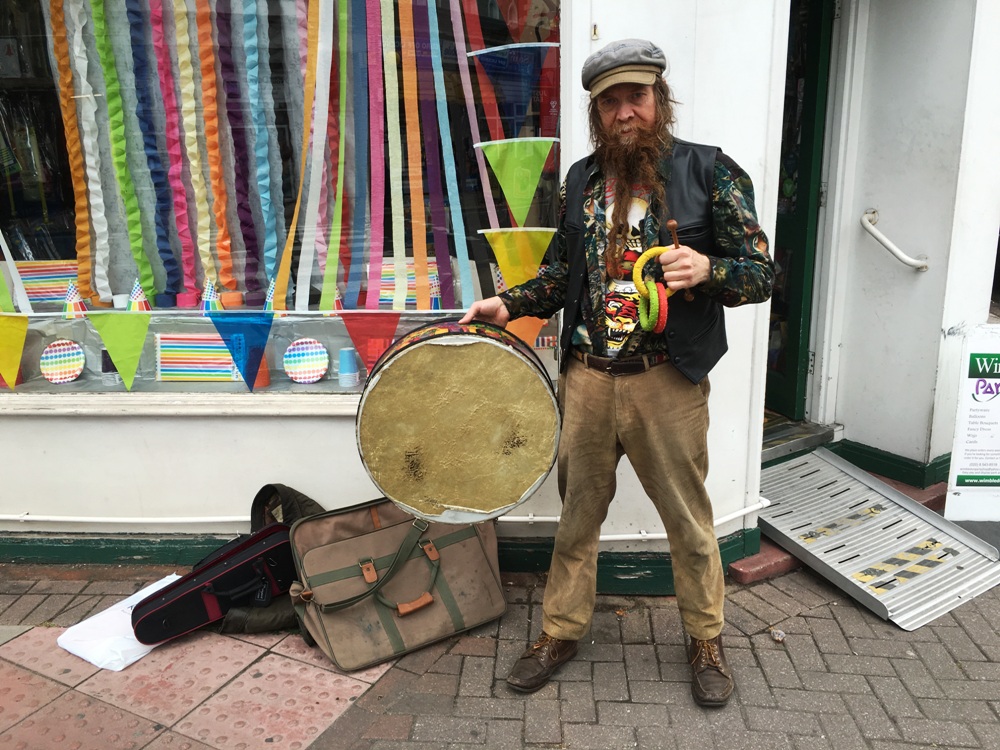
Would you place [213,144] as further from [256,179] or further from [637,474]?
[637,474]

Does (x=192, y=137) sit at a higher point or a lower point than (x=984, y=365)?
higher

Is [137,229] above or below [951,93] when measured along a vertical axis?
below

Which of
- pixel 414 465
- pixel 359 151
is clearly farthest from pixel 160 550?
pixel 359 151

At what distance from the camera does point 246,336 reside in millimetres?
3541

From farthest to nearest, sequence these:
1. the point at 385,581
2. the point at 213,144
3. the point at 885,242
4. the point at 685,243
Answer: the point at 885,242, the point at 213,144, the point at 385,581, the point at 685,243

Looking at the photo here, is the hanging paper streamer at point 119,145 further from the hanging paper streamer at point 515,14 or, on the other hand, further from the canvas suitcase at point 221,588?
the hanging paper streamer at point 515,14

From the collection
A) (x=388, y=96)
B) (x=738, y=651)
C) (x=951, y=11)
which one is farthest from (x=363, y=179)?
(x=951, y=11)

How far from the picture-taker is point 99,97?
3389 mm

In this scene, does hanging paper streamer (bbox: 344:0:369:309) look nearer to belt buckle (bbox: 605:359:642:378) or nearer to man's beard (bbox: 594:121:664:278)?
man's beard (bbox: 594:121:664:278)

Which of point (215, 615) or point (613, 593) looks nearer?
point (215, 615)

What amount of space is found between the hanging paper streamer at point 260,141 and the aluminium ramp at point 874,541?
257 centimetres

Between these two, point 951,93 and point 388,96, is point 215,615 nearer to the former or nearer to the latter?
point 388,96

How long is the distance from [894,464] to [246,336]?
10.8 ft

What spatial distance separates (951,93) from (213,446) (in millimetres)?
3683
